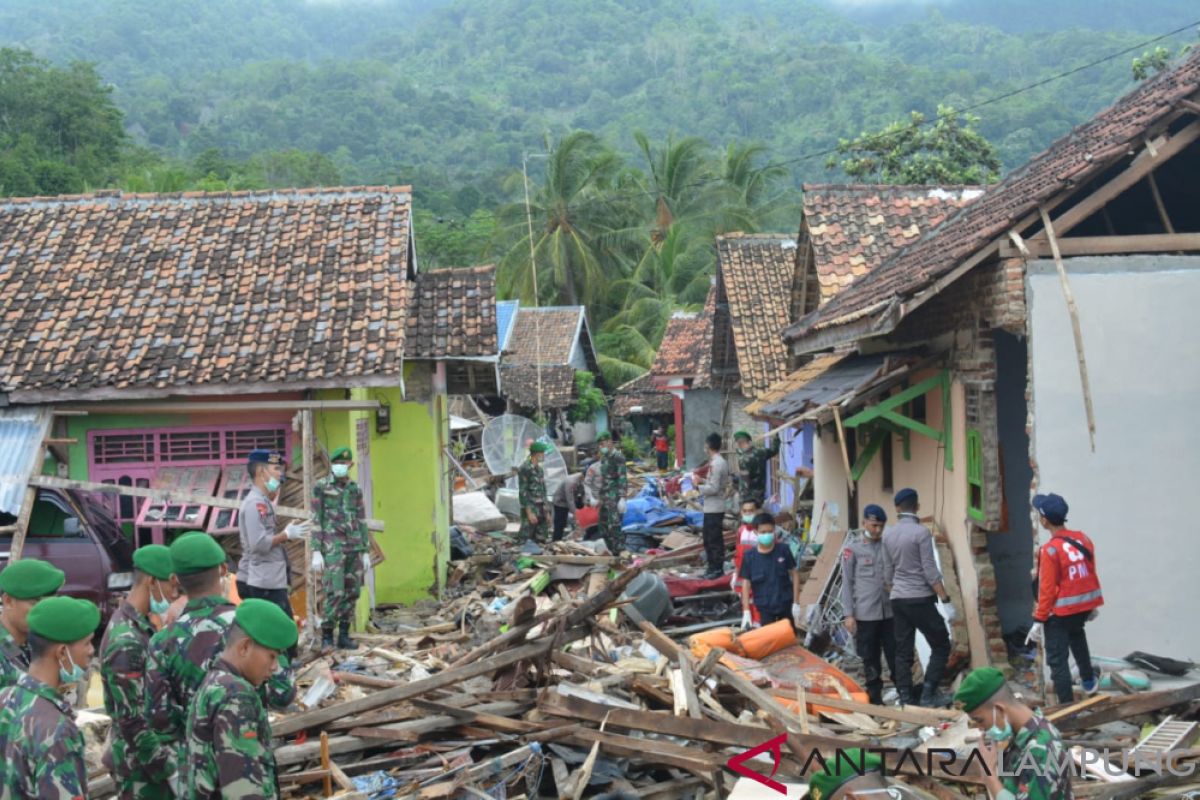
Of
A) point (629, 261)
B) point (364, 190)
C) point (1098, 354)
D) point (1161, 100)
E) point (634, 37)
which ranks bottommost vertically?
point (1098, 354)

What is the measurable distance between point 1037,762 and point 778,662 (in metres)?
5.92

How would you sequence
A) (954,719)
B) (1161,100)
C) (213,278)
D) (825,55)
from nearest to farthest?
(954,719)
(1161,100)
(213,278)
(825,55)

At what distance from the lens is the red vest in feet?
27.4

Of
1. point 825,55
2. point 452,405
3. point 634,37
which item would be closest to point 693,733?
point 452,405

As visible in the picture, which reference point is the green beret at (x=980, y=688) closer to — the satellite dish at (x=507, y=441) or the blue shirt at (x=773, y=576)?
the blue shirt at (x=773, y=576)

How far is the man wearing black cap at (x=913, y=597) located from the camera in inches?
364

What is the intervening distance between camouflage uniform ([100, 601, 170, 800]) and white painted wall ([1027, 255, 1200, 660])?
7.01 metres

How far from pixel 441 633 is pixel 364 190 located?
22.5 feet

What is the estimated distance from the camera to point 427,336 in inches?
616

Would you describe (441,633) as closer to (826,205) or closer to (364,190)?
(364,190)

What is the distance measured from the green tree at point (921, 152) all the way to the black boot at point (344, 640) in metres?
24.0

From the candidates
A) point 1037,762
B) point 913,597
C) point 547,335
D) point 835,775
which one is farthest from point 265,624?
point 547,335

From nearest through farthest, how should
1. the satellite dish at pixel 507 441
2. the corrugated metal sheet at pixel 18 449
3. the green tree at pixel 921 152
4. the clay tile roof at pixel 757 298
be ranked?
1. the corrugated metal sheet at pixel 18 449
2. the clay tile roof at pixel 757 298
3. the satellite dish at pixel 507 441
4. the green tree at pixel 921 152

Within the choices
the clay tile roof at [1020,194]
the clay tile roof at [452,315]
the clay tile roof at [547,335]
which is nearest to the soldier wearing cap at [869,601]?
the clay tile roof at [1020,194]
